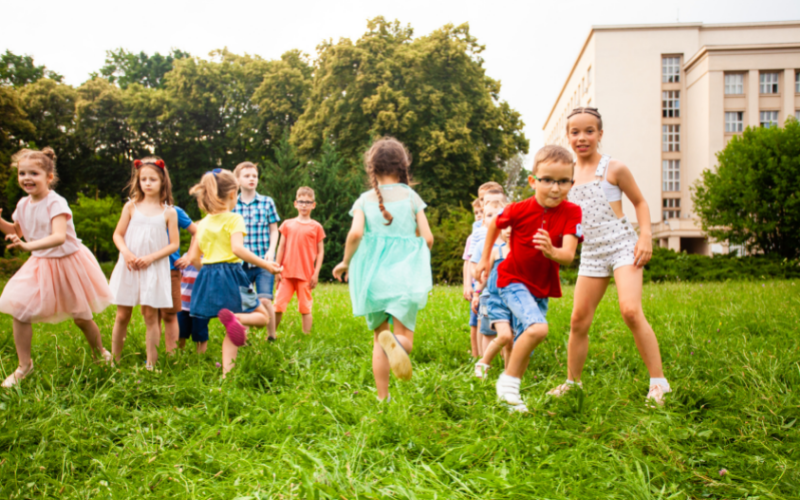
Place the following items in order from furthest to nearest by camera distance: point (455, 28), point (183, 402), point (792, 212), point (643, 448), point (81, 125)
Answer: point (81, 125), point (455, 28), point (792, 212), point (183, 402), point (643, 448)

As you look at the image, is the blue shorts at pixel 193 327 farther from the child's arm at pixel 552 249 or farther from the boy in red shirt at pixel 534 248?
the child's arm at pixel 552 249

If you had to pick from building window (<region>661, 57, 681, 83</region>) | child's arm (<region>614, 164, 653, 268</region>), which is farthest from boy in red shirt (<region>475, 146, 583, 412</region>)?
building window (<region>661, 57, 681, 83</region>)

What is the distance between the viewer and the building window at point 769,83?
41.5 meters

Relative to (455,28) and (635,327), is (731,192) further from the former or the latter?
(635,327)

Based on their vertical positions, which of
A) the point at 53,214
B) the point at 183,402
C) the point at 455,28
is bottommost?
the point at 183,402

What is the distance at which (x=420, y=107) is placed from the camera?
27906 mm

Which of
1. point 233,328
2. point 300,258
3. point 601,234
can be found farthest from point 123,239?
point 601,234

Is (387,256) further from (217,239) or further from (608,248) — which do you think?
(217,239)

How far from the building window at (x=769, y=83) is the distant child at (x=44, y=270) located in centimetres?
4861

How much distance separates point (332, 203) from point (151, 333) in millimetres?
16251

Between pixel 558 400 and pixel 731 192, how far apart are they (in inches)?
882

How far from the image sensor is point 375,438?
2994 millimetres

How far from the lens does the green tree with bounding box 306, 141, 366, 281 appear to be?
20.5m

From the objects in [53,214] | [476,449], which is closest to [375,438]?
[476,449]
